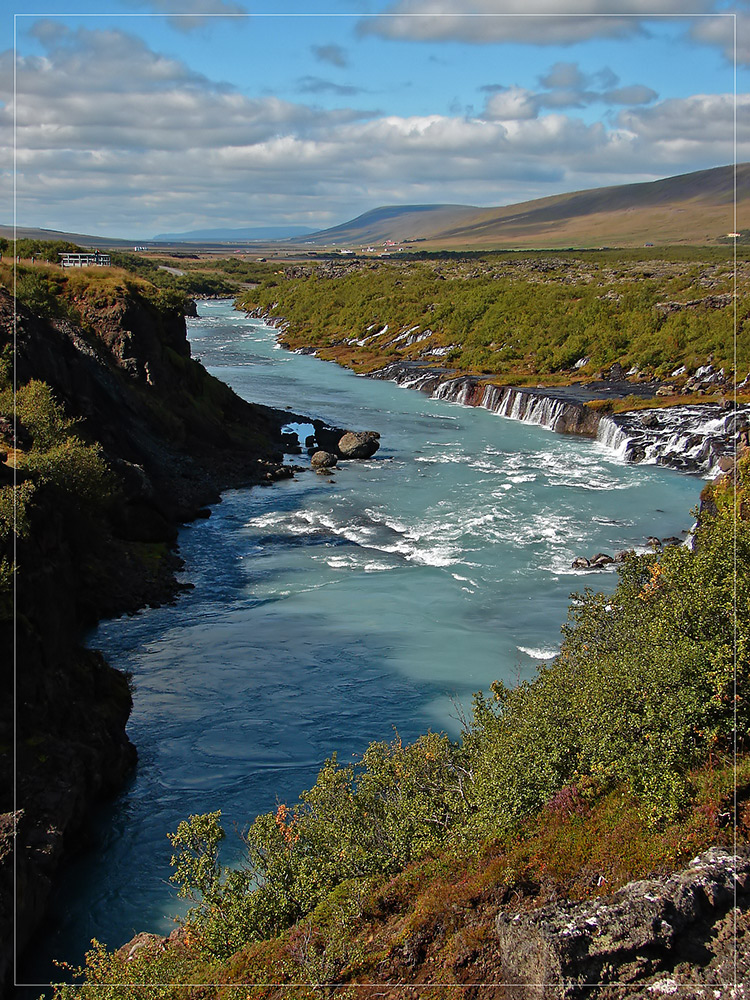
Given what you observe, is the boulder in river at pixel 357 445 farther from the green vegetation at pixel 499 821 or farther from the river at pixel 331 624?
the green vegetation at pixel 499 821

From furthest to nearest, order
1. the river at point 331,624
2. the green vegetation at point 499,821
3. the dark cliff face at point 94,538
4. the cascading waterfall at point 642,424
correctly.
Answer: the cascading waterfall at point 642,424 → the river at point 331,624 → the dark cliff face at point 94,538 → the green vegetation at point 499,821

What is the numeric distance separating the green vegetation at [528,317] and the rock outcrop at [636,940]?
59.9 meters

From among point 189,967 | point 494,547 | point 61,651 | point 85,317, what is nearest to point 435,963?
point 189,967

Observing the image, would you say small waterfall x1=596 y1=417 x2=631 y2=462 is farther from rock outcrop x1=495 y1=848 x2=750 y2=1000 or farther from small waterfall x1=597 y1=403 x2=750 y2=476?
rock outcrop x1=495 y1=848 x2=750 y2=1000

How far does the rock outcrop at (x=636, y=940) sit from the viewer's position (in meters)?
9.00

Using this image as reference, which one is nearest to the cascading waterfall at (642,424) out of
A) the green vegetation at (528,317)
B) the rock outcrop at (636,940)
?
the green vegetation at (528,317)

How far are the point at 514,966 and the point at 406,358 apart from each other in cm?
8384

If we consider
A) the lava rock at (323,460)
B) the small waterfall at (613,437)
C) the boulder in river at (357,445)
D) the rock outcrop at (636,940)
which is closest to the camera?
the rock outcrop at (636,940)

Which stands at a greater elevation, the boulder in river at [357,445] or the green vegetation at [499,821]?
the boulder in river at [357,445]

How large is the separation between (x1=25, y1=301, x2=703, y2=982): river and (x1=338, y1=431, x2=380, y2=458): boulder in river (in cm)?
81

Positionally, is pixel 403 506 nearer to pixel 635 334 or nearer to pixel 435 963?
pixel 435 963

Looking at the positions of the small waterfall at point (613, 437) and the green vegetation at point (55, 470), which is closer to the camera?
the green vegetation at point (55, 470)

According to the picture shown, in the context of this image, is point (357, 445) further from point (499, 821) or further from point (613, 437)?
point (499, 821)

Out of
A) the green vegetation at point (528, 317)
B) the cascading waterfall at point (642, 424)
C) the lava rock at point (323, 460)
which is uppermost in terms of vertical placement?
the green vegetation at point (528, 317)
